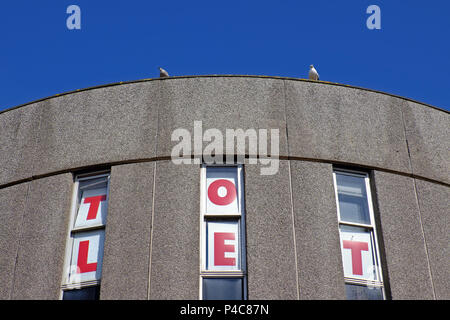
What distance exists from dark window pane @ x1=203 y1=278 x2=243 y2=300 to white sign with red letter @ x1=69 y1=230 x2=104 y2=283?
5.49ft

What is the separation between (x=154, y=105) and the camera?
11.4 metres

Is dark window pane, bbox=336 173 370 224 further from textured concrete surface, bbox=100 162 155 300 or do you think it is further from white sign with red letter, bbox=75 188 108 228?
white sign with red letter, bbox=75 188 108 228

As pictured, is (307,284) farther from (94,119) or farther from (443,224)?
(94,119)

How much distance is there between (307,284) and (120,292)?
2.68m

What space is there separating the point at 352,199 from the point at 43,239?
490 cm

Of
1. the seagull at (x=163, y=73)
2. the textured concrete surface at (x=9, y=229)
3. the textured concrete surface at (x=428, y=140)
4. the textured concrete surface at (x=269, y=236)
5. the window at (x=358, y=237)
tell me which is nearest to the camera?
the textured concrete surface at (x=269, y=236)

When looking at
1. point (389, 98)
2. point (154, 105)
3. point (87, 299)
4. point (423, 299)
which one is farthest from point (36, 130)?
point (423, 299)

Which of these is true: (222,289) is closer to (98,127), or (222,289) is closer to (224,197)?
(224,197)

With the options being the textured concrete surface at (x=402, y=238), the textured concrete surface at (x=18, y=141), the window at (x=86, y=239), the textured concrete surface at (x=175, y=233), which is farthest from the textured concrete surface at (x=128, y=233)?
the textured concrete surface at (x=402, y=238)

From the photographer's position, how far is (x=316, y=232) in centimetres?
1019

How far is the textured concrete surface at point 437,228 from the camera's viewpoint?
10.4 metres

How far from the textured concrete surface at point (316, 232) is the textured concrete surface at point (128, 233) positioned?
2.25 metres

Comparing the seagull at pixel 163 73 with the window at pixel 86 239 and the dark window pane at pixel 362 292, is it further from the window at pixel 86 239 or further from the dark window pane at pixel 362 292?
the dark window pane at pixel 362 292

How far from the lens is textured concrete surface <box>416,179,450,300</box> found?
10391 mm
